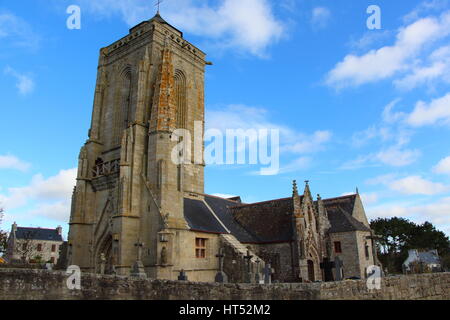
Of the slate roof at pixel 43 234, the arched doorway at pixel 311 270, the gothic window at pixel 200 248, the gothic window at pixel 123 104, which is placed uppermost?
the gothic window at pixel 123 104

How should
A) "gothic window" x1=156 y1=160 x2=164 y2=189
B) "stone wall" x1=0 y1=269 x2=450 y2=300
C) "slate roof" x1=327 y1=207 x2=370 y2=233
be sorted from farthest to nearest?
"slate roof" x1=327 y1=207 x2=370 y2=233
"gothic window" x1=156 y1=160 x2=164 y2=189
"stone wall" x1=0 y1=269 x2=450 y2=300

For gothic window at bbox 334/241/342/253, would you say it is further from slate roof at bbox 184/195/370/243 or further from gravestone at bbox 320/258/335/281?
gravestone at bbox 320/258/335/281

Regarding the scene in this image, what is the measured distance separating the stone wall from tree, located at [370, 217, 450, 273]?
2053 inches

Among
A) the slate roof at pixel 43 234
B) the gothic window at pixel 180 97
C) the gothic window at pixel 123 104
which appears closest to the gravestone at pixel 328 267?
the gothic window at pixel 180 97

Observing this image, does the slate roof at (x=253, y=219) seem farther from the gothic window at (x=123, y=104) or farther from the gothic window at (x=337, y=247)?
the gothic window at (x=123, y=104)

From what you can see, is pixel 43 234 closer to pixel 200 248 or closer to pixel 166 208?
pixel 200 248

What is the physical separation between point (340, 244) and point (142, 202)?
1731 cm

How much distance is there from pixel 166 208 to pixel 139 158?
4595mm

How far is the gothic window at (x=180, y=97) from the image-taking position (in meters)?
30.9

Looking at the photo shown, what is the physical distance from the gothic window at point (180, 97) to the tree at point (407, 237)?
4566cm

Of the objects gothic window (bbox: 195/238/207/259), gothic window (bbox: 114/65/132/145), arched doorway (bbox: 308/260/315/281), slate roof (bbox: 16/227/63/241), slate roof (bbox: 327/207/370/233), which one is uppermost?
gothic window (bbox: 114/65/132/145)

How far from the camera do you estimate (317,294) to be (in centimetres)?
1058

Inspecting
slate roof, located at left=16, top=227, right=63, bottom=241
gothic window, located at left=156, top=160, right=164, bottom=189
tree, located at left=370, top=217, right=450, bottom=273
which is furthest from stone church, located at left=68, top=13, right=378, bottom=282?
slate roof, located at left=16, top=227, right=63, bottom=241

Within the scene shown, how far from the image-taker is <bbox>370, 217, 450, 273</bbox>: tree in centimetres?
6038
